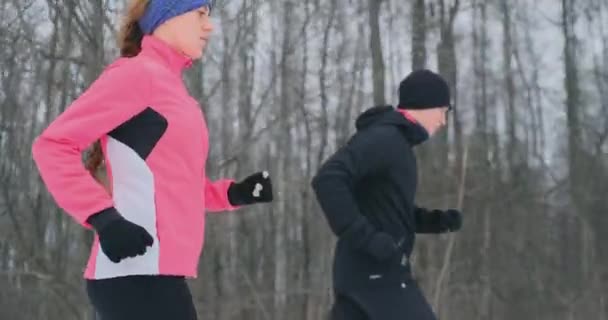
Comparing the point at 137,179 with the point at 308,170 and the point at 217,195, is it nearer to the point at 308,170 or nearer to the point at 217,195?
the point at 217,195

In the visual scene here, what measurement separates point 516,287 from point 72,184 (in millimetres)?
11539

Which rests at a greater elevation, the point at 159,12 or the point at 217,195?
the point at 159,12

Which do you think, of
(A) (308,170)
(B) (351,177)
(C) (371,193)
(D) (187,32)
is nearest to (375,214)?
(C) (371,193)

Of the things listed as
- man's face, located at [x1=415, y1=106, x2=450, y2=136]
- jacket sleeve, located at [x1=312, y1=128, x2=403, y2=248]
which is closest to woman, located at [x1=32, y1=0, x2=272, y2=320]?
jacket sleeve, located at [x1=312, y1=128, x2=403, y2=248]

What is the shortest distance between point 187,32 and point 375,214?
1.19m

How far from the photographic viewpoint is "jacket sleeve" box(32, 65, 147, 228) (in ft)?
7.93

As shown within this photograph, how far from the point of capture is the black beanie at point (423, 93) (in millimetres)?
3855

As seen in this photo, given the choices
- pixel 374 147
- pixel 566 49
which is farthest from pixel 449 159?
pixel 374 147

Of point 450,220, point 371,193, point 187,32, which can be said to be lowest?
point 450,220

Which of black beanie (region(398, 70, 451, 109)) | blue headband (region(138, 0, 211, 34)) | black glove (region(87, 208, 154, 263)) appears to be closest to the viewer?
black glove (region(87, 208, 154, 263))

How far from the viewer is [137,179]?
2.53 m

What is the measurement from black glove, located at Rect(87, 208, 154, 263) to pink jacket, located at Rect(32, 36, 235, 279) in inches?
3.3

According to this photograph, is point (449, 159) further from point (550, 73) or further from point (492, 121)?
point (550, 73)

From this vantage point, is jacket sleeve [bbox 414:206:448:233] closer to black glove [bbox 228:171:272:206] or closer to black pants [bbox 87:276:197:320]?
black glove [bbox 228:171:272:206]
